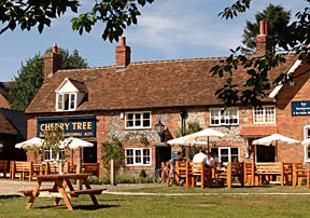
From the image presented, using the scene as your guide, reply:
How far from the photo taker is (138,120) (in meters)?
40.0

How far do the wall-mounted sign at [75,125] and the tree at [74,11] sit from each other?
36.5 m

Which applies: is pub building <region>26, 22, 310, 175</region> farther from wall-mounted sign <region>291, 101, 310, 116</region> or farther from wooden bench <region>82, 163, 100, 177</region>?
wooden bench <region>82, 163, 100, 177</region>

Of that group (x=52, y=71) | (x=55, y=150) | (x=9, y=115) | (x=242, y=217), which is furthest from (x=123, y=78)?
(x=242, y=217)

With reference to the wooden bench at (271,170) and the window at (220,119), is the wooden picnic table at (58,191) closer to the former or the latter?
the wooden bench at (271,170)

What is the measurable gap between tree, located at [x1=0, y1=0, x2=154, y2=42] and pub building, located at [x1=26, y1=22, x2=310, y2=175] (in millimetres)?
30330

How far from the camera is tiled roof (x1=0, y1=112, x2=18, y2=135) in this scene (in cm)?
4869

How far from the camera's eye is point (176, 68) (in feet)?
140

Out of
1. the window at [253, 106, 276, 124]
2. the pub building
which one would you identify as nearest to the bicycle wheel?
the pub building

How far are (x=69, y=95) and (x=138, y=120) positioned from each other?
5.49 metres

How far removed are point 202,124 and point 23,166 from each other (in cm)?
1099

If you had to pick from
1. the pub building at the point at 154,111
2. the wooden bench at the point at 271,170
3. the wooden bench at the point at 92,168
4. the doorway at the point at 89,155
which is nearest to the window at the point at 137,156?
the pub building at the point at 154,111

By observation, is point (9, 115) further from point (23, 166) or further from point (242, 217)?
point (242, 217)

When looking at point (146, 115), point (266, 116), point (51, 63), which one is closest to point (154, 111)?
point (146, 115)

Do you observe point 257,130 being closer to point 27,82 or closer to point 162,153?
point 162,153
